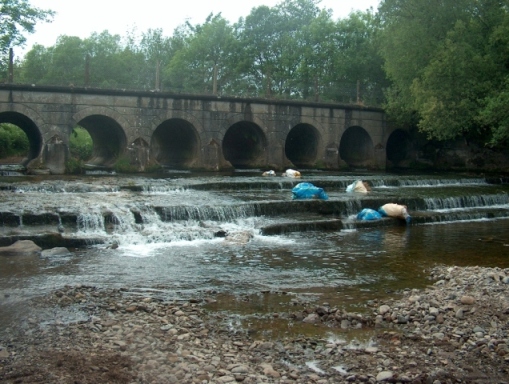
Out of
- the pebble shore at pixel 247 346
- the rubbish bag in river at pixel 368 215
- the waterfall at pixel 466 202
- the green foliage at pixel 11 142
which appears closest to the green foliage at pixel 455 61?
the waterfall at pixel 466 202

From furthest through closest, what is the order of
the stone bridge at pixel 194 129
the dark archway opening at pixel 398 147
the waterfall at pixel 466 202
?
the dark archway opening at pixel 398 147
the stone bridge at pixel 194 129
the waterfall at pixel 466 202

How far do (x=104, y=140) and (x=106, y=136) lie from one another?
0.53 metres

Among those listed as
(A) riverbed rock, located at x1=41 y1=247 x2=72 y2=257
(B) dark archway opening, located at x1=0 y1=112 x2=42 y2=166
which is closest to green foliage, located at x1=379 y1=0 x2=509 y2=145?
(B) dark archway opening, located at x1=0 y1=112 x2=42 y2=166

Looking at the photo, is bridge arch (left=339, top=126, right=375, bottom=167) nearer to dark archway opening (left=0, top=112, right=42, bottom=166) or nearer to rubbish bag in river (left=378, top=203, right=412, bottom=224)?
rubbish bag in river (left=378, top=203, right=412, bottom=224)

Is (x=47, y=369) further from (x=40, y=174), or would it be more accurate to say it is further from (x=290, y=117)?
(x=290, y=117)

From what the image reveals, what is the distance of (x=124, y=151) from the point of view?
27.8 metres

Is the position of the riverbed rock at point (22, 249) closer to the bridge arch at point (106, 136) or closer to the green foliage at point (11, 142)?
the bridge arch at point (106, 136)

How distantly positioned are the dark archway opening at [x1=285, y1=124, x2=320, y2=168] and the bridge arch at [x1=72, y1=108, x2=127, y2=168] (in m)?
11.3

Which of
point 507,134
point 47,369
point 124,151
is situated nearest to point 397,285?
point 47,369

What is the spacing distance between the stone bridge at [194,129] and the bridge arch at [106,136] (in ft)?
0.17

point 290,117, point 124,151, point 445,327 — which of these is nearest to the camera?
point 445,327

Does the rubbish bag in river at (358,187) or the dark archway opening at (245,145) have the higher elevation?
the dark archway opening at (245,145)

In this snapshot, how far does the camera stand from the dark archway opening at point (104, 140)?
97.9ft

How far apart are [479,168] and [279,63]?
20911 millimetres
